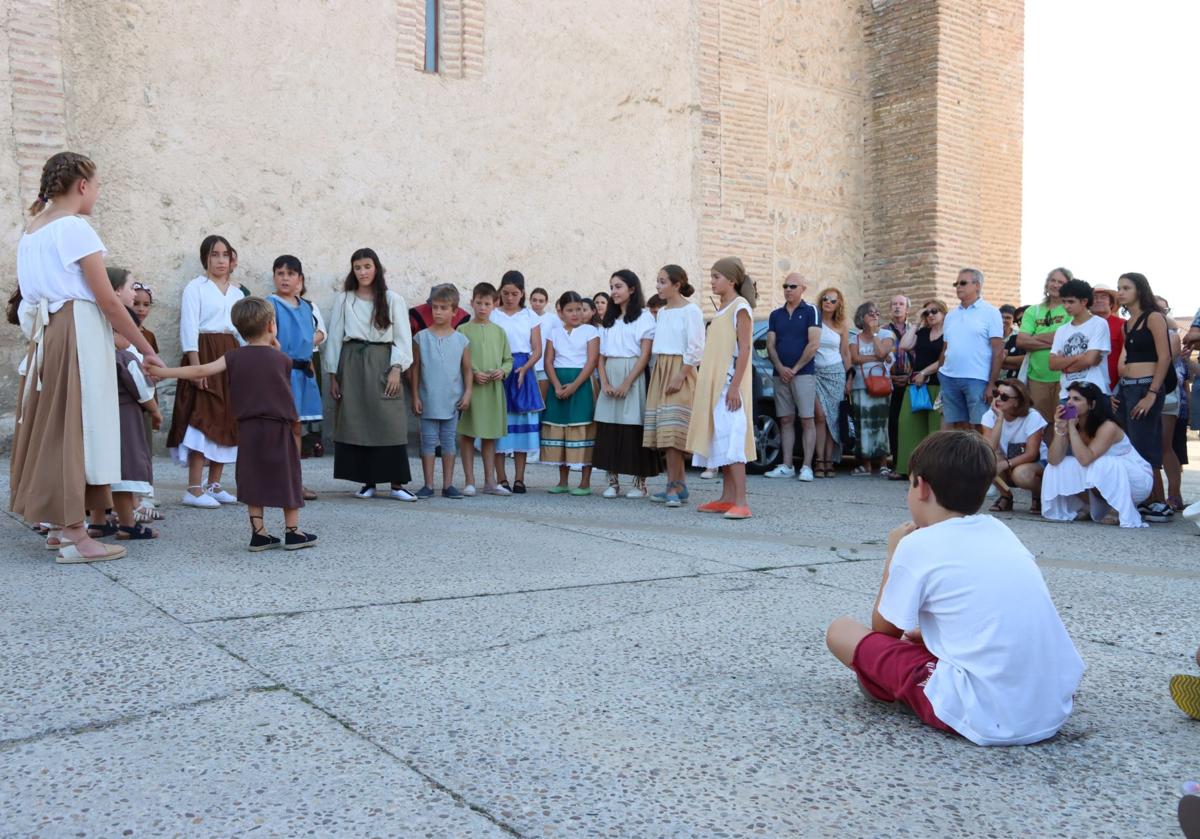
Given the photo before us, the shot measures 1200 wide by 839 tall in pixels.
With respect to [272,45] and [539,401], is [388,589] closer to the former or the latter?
[539,401]

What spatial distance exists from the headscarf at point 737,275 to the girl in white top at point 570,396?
4.81 ft

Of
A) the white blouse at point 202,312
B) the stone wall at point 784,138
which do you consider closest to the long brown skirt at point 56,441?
the white blouse at point 202,312

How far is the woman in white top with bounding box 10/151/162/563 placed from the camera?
4.59 m

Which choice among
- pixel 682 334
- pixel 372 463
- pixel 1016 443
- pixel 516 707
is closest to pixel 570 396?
pixel 682 334

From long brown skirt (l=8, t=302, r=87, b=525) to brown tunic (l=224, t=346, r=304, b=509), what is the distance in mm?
683

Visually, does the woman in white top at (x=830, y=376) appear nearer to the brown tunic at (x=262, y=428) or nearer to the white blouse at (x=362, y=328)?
→ the white blouse at (x=362, y=328)

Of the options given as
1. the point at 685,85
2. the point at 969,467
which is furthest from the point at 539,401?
the point at 685,85

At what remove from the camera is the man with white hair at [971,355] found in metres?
8.90

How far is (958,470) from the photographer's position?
2787 millimetres

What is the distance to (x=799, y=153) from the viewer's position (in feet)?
52.6

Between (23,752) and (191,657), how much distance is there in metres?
0.76

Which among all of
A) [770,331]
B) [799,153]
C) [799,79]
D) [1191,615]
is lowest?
[1191,615]

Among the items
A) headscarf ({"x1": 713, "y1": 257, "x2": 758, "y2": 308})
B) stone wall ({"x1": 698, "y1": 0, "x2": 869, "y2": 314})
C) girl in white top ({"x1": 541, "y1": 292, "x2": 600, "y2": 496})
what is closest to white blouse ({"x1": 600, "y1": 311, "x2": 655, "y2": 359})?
girl in white top ({"x1": 541, "y1": 292, "x2": 600, "y2": 496})

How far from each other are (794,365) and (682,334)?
275 cm
